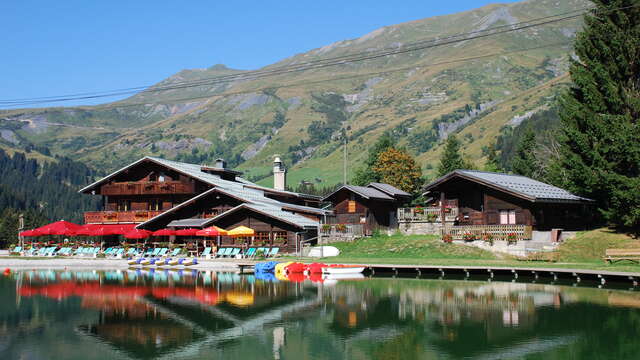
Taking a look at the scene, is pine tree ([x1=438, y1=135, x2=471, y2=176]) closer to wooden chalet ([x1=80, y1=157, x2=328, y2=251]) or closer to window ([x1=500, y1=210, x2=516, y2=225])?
wooden chalet ([x1=80, y1=157, x2=328, y2=251])

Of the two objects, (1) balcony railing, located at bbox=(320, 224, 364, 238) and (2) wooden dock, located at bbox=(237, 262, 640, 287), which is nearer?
(2) wooden dock, located at bbox=(237, 262, 640, 287)

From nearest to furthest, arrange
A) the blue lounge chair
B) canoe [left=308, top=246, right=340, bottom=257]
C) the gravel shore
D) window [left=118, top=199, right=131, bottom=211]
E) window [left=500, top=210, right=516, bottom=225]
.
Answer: window [left=500, top=210, right=516, bottom=225] → the gravel shore → canoe [left=308, top=246, right=340, bottom=257] → the blue lounge chair → window [left=118, top=199, right=131, bottom=211]

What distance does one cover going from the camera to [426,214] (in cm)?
5912

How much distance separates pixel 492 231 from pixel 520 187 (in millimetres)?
4657

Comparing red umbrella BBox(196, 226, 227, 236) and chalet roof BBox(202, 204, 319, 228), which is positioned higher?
chalet roof BBox(202, 204, 319, 228)

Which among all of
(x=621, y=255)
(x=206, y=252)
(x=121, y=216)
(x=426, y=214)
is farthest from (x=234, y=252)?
(x=621, y=255)

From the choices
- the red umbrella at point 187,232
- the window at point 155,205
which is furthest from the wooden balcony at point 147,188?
Result: the red umbrella at point 187,232

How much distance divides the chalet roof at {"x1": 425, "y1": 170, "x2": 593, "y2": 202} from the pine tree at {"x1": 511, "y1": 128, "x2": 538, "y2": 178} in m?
27.1

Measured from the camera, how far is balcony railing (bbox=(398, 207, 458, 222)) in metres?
57.0

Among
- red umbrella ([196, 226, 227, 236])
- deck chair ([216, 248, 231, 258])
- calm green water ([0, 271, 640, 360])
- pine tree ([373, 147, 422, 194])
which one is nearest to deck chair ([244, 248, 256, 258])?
deck chair ([216, 248, 231, 258])

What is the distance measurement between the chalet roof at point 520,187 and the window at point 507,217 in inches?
83.3

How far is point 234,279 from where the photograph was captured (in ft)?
146

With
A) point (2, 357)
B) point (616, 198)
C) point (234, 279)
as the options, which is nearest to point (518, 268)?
point (616, 198)

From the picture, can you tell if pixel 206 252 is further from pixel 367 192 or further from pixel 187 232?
pixel 367 192
